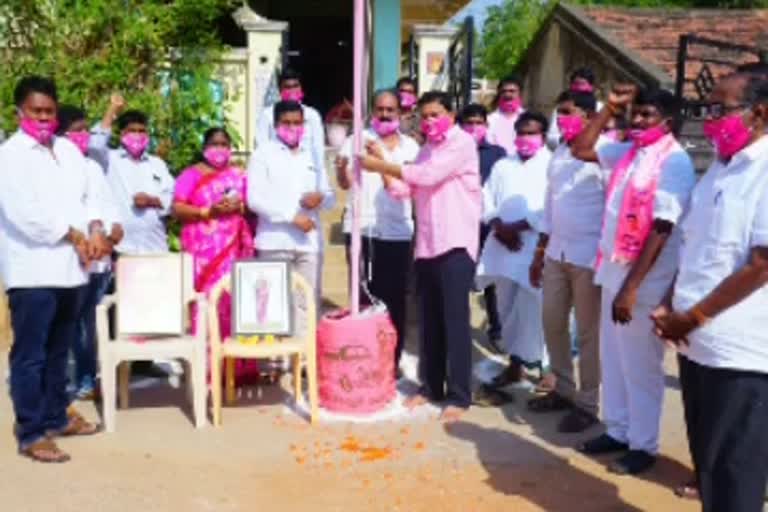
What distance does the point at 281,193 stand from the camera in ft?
19.1

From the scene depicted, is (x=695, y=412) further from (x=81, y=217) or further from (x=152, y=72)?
(x=152, y=72)

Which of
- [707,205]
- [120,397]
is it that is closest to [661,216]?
[707,205]

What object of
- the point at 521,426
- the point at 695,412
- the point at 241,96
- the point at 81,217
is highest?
the point at 241,96

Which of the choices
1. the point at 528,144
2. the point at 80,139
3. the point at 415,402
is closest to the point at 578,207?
the point at 528,144

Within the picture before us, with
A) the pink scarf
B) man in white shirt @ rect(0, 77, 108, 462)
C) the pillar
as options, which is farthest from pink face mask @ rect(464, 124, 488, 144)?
the pillar

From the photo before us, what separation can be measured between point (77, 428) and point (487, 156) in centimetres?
373

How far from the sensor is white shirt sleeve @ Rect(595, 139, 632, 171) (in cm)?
491

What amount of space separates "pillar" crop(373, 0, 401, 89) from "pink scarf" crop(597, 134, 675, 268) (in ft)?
26.1

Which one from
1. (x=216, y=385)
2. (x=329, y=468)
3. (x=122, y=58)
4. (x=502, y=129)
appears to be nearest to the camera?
(x=329, y=468)

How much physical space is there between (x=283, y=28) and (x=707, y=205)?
24.6 ft

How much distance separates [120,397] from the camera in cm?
582

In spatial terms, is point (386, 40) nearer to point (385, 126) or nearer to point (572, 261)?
point (385, 126)

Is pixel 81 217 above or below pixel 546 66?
below

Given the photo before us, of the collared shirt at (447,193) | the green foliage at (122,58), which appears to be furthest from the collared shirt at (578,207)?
the green foliage at (122,58)
